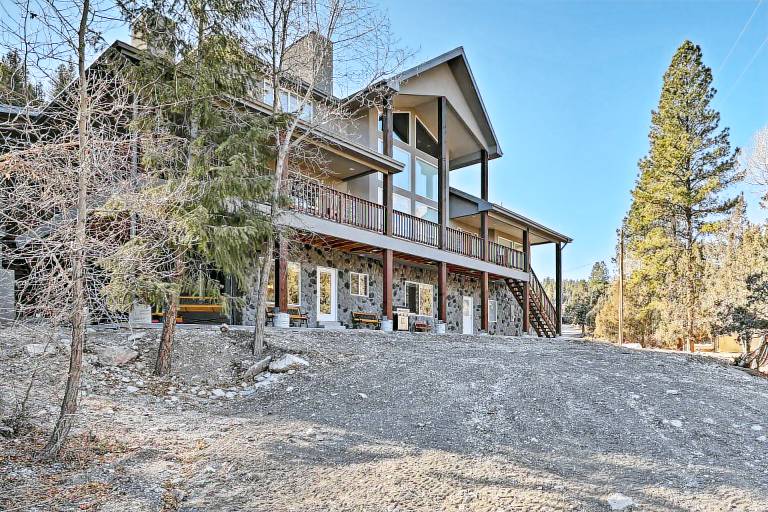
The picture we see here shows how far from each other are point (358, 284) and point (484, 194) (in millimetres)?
6773

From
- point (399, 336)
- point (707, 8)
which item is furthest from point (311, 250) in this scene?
point (707, 8)

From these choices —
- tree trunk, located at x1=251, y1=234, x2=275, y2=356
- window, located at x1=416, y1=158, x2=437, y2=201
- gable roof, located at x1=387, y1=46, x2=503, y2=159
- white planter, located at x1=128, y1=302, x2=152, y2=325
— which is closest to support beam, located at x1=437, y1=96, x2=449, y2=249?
window, located at x1=416, y1=158, x2=437, y2=201

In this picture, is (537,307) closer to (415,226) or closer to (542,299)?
(542,299)

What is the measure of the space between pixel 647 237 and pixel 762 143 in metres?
5.92

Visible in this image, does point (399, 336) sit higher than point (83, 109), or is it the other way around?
point (83, 109)

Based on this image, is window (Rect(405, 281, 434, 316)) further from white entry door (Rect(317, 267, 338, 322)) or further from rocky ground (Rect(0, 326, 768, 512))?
rocky ground (Rect(0, 326, 768, 512))

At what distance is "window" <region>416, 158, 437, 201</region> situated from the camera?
18.4 meters

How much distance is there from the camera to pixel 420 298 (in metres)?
18.0

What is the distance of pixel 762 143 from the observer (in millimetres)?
17922

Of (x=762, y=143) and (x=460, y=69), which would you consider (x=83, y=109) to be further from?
(x=762, y=143)

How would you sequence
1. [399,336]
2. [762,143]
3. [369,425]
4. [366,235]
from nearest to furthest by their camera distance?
[369,425], [399,336], [366,235], [762,143]

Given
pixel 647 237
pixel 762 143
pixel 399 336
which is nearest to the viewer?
pixel 399 336

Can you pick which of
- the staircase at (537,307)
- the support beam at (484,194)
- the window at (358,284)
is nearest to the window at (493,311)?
the staircase at (537,307)

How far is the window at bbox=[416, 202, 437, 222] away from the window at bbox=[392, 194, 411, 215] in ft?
1.89
